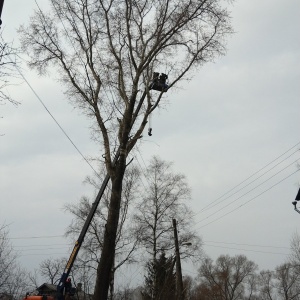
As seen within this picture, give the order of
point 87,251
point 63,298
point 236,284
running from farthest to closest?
point 236,284 → point 87,251 → point 63,298

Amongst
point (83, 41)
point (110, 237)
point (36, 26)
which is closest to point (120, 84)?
point (83, 41)

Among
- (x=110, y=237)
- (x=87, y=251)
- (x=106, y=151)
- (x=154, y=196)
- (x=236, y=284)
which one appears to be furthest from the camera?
(x=236, y=284)

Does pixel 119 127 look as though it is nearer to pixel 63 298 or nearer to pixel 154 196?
pixel 63 298

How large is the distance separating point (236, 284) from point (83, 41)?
6657cm

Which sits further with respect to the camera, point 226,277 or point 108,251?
point 226,277

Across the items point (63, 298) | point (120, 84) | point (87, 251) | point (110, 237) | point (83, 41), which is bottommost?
point (63, 298)

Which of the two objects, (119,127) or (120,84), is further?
(120,84)

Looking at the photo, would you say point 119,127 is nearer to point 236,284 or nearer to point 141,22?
point 141,22

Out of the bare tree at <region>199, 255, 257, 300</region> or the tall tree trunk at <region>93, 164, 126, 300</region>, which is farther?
the bare tree at <region>199, 255, 257, 300</region>

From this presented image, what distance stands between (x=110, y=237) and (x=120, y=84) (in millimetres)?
4846

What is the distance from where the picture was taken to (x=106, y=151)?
35.2ft

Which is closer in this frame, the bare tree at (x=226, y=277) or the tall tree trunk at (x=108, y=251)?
the tall tree trunk at (x=108, y=251)

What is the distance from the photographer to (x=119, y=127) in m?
11.0

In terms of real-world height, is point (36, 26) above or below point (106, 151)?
above
